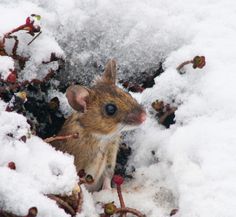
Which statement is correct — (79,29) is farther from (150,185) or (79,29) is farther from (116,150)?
(150,185)

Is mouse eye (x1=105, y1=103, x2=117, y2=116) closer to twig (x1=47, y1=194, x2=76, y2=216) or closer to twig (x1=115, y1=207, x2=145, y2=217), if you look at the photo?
twig (x1=115, y1=207, x2=145, y2=217)

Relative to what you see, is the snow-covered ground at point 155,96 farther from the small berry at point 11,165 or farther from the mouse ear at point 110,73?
the mouse ear at point 110,73

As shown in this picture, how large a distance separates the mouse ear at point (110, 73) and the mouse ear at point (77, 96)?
21cm

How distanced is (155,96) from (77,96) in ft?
1.92

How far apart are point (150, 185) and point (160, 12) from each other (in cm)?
143

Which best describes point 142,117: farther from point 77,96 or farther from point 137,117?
point 77,96

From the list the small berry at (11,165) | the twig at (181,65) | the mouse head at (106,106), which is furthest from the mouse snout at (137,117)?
the small berry at (11,165)

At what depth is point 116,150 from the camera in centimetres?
416

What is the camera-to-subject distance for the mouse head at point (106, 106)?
3.94 m

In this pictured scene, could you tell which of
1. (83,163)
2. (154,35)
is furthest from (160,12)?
(83,163)

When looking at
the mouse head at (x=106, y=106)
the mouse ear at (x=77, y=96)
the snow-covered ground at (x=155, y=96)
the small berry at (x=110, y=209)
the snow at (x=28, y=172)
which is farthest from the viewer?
the mouse head at (x=106, y=106)

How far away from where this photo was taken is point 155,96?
4102mm

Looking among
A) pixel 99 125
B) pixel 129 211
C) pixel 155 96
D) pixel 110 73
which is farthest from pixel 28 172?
pixel 155 96

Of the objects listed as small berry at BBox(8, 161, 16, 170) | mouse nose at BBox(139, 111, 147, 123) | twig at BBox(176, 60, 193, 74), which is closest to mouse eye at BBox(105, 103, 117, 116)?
mouse nose at BBox(139, 111, 147, 123)
